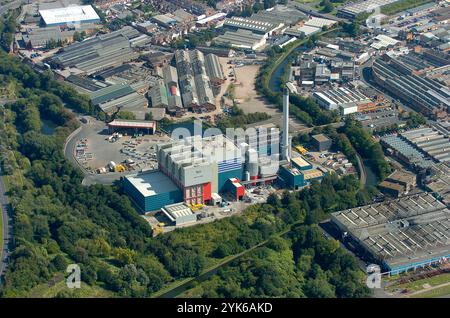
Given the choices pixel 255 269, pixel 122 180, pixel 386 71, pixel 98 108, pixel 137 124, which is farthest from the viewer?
pixel 386 71

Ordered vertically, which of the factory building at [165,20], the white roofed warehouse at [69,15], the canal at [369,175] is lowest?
the canal at [369,175]

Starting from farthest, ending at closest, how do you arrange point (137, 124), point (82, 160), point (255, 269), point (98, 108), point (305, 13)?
point (305, 13), point (98, 108), point (137, 124), point (82, 160), point (255, 269)

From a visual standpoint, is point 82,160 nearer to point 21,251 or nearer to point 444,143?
point 21,251

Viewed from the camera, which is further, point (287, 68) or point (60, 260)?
point (287, 68)

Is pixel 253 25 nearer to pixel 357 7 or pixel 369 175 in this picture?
pixel 357 7

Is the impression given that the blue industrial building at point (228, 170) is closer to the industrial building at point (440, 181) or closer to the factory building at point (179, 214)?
the factory building at point (179, 214)

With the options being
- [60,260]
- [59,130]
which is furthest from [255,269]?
[59,130]

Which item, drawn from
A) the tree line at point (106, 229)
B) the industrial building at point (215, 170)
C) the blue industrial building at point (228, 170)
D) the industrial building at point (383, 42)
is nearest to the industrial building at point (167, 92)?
the tree line at point (106, 229)

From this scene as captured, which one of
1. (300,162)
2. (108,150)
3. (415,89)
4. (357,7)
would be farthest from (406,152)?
(357,7)
